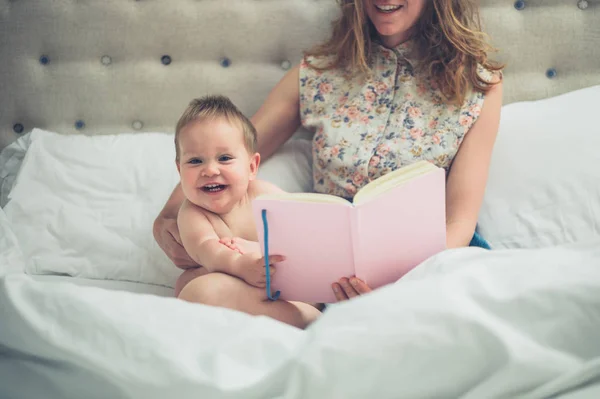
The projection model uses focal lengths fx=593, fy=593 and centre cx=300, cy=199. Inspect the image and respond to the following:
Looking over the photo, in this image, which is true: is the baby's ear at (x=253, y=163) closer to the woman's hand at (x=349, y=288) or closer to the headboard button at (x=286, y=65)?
the woman's hand at (x=349, y=288)

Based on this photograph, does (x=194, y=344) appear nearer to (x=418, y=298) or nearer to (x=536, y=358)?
(x=418, y=298)

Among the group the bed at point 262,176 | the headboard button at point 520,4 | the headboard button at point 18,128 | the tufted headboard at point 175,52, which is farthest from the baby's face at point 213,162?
the headboard button at point 520,4

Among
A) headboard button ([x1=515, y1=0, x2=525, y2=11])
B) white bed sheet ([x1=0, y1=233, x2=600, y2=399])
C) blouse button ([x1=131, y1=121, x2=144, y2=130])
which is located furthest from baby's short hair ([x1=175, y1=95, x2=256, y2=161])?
headboard button ([x1=515, y1=0, x2=525, y2=11])

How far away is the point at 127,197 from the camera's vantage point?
1.46 metres

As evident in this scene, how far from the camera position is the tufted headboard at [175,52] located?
63.6 inches

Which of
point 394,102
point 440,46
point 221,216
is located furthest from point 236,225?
point 440,46

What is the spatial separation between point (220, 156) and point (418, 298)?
1.78 ft

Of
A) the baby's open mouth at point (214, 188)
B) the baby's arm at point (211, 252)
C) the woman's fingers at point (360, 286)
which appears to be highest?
the baby's open mouth at point (214, 188)

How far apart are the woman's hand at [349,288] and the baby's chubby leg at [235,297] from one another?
0.11m

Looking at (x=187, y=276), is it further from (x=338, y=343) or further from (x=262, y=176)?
(x=338, y=343)

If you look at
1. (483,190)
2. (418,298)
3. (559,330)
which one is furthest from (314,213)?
(483,190)

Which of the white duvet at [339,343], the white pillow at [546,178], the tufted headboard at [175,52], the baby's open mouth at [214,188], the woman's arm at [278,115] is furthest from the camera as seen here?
the tufted headboard at [175,52]

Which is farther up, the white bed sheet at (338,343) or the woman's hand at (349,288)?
the white bed sheet at (338,343)

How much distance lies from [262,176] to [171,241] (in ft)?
1.01
